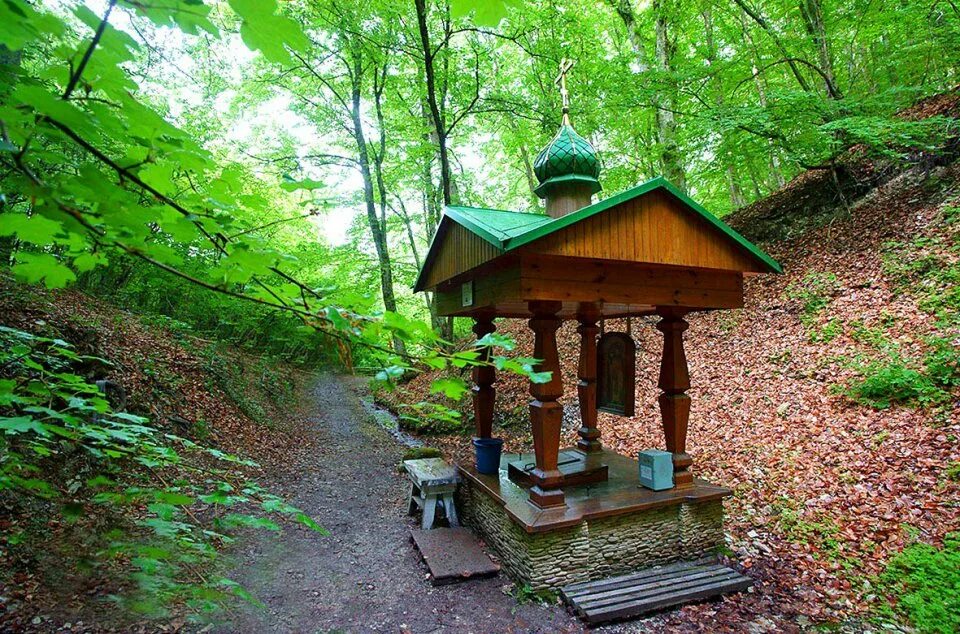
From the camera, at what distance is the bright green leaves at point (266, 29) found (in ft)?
3.88

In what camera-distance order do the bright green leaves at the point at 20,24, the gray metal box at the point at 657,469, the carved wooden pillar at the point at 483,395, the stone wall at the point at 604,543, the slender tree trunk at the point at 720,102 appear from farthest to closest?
the slender tree trunk at the point at 720,102 < the carved wooden pillar at the point at 483,395 < the gray metal box at the point at 657,469 < the stone wall at the point at 604,543 < the bright green leaves at the point at 20,24

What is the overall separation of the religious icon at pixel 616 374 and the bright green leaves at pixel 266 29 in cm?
421

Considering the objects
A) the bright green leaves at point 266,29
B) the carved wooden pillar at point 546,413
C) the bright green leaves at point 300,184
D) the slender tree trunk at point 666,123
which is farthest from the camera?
the slender tree trunk at point 666,123

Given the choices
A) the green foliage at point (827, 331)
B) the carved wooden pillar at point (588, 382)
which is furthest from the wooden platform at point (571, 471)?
the green foliage at point (827, 331)

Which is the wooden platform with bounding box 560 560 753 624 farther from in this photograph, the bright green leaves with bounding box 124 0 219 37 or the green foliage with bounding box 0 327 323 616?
the bright green leaves with bounding box 124 0 219 37

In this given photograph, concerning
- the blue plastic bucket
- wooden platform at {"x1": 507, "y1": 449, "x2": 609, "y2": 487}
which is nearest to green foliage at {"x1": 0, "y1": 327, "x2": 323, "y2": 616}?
wooden platform at {"x1": 507, "y1": 449, "x2": 609, "y2": 487}

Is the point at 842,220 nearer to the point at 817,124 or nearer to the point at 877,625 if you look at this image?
the point at 817,124

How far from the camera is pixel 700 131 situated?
9.27 m

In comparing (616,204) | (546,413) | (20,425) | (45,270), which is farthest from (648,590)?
(45,270)

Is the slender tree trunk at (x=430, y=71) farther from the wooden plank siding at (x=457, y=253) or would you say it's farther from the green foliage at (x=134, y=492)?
the green foliage at (x=134, y=492)

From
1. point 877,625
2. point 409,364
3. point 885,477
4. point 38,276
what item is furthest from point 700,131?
point 38,276

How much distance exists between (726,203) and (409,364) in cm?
1972

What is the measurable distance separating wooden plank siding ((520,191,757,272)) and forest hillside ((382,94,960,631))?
9.66ft

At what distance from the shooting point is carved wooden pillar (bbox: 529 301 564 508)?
404 centimetres
